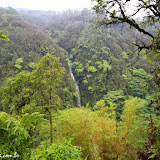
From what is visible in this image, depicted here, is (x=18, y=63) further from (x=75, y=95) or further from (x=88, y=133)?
(x=88, y=133)

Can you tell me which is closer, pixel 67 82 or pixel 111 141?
pixel 111 141

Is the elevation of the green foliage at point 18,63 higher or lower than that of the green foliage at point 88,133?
higher

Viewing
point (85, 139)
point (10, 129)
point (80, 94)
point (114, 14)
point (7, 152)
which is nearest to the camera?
point (7, 152)

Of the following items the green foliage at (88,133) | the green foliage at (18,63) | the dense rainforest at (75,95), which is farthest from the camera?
the green foliage at (18,63)

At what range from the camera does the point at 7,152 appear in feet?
4.85

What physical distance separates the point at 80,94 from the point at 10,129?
55.5 feet

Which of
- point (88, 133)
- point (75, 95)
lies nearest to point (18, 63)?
point (75, 95)

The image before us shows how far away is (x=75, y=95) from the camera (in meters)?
14.6

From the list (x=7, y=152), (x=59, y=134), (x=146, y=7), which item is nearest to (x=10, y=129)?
(x=7, y=152)

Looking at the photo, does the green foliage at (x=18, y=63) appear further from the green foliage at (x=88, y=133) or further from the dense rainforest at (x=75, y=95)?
the green foliage at (x=88, y=133)

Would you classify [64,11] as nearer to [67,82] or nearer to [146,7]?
[67,82]

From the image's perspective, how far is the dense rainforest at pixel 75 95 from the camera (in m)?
1.99

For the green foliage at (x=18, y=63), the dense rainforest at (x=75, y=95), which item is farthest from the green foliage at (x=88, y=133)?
the green foliage at (x=18, y=63)

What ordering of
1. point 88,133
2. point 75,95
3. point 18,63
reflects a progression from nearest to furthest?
point 88,133, point 18,63, point 75,95
